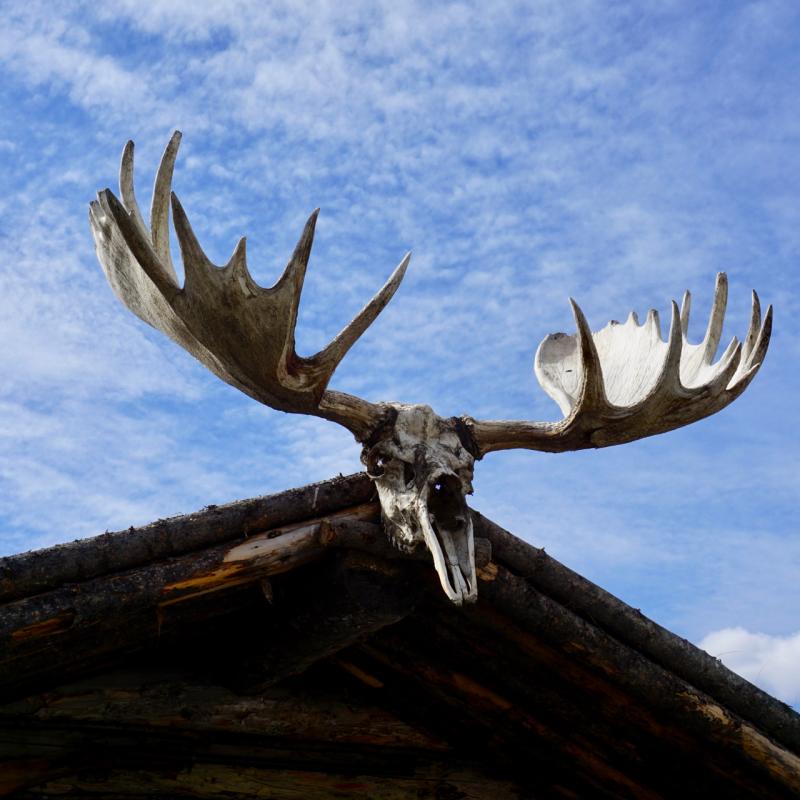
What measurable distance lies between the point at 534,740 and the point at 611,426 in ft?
5.14

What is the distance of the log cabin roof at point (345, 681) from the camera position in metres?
4.27

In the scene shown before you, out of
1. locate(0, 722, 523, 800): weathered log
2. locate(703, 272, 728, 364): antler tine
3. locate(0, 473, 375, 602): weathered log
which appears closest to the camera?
locate(0, 473, 375, 602): weathered log

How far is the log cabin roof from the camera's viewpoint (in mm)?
4273

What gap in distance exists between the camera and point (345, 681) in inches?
217

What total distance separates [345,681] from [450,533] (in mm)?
1589

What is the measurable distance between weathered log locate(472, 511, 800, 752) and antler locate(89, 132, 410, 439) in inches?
34.6

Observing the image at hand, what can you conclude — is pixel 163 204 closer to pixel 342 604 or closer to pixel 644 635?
pixel 342 604

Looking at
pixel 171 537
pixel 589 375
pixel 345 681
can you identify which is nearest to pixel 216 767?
pixel 345 681

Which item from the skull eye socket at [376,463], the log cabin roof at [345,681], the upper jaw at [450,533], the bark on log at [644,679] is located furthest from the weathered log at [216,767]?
the upper jaw at [450,533]

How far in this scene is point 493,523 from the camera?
15.5 feet

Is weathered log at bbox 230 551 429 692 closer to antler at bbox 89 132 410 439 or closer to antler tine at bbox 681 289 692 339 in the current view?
antler at bbox 89 132 410 439

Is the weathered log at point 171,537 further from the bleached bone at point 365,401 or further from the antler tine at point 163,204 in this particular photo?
the antler tine at point 163,204

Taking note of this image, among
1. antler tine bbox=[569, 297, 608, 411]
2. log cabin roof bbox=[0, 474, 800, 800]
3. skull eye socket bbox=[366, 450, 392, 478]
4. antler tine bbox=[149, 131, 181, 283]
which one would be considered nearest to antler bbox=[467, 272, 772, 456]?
antler tine bbox=[569, 297, 608, 411]

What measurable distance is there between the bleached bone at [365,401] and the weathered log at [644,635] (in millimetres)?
453
